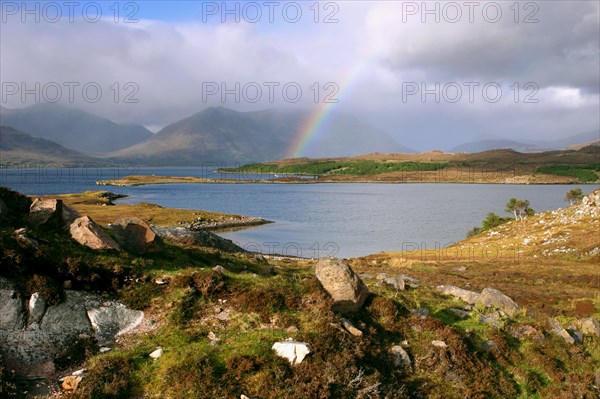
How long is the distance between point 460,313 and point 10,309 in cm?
1748

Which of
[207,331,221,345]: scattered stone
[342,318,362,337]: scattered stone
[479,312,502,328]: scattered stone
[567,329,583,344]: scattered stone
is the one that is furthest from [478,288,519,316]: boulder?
[207,331,221,345]: scattered stone

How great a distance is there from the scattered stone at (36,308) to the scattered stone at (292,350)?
24.7 ft

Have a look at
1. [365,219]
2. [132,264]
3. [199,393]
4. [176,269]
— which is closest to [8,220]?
[132,264]

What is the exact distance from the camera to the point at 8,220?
1848 centimetres

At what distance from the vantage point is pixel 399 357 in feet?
48.9

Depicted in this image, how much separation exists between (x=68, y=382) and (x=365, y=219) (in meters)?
113

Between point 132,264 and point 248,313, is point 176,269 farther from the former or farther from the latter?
point 248,313

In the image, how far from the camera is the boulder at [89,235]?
1844 cm

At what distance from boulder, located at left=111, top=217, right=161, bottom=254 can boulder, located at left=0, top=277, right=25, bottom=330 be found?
557cm

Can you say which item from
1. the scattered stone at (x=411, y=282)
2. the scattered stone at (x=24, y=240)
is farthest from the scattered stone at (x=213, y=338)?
the scattered stone at (x=411, y=282)

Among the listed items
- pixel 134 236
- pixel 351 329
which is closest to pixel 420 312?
pixel 351 329

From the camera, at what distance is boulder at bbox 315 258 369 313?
55.2 ft

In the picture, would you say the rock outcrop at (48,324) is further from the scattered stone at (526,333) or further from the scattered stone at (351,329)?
the scattered stone at (526,333)

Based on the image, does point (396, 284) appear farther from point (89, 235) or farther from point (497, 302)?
point (89, 235)
